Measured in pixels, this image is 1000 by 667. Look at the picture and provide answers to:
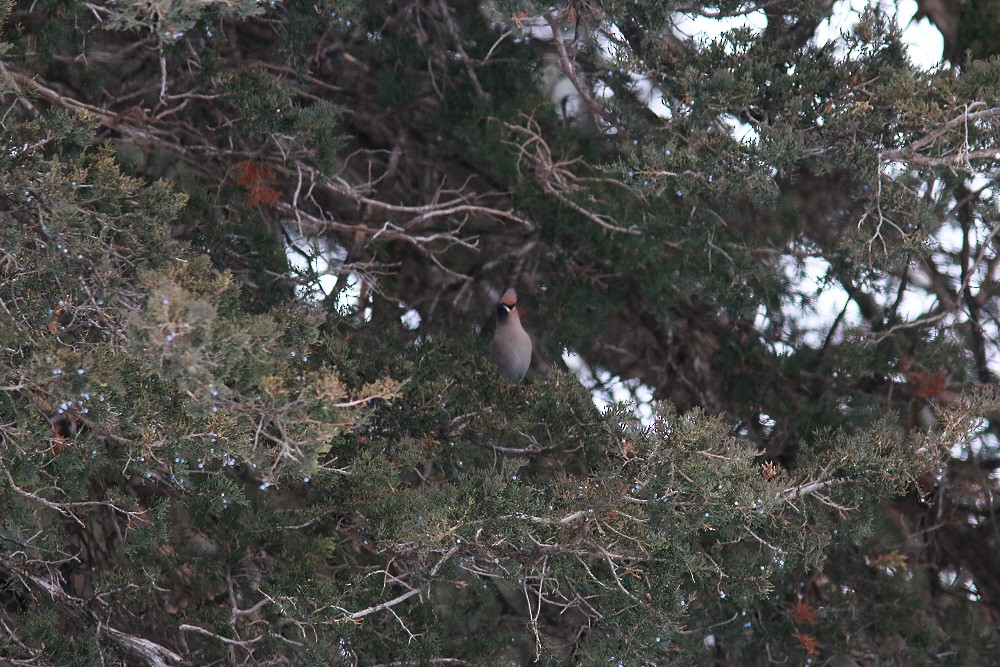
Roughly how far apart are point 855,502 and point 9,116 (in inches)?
105

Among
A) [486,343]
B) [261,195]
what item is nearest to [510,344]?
[486,343]

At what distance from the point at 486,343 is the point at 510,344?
0.42ft

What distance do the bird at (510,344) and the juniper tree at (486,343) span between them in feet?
0.37

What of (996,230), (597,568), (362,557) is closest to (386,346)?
(362,557)

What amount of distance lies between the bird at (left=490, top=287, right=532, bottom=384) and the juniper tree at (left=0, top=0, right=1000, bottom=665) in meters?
0.11

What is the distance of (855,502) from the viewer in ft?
11.5

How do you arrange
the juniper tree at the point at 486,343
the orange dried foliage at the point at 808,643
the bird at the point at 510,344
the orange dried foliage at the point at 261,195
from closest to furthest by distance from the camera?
1. the juniper tree at the point at 486,343
2. the orange dried foliage at the point at 261,195
3. the orange dried foliage at the point at 808,643
4. the bird at the point at 510,344

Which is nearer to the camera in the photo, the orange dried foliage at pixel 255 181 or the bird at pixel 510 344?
the orange dried foliage at pixel 255 181

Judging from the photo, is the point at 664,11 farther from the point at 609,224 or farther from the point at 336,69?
the point at 336,69

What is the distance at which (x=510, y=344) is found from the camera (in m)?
4.75

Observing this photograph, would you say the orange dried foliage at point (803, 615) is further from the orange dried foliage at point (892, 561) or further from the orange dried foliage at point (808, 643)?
the orange dried foliage at point (892, 561)

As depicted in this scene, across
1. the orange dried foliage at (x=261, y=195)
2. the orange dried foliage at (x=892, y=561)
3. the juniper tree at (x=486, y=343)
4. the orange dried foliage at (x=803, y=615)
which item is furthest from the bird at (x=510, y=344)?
the orange dried foliage at (x=892, y=561)

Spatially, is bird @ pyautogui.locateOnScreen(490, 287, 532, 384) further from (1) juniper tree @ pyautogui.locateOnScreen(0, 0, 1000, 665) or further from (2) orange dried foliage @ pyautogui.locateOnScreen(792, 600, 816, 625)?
(2) orange dried foliage @ pyautogui.locateOnScreen(792, 600, 816, 625)

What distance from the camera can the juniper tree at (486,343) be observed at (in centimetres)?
305
